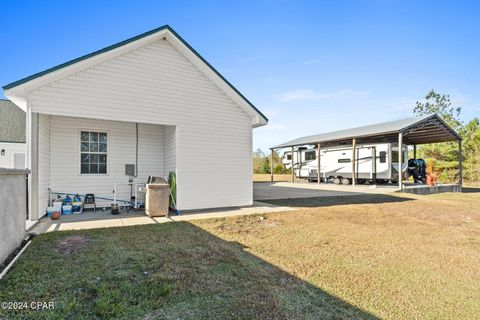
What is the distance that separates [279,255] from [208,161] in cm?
466

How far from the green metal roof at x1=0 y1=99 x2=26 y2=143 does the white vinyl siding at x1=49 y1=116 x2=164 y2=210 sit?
19.8ft

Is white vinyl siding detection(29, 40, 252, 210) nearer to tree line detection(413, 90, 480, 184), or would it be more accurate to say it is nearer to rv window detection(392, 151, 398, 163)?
rv window detection(392, 151, 398, 163)

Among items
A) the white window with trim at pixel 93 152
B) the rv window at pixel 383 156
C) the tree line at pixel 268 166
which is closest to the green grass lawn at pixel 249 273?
the white window with trim at pixel 93 152

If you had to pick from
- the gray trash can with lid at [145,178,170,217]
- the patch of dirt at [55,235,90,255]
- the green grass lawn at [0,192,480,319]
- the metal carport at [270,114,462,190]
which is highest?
the metal carport at [270,114,462,190]

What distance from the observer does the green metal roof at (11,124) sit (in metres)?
11.4

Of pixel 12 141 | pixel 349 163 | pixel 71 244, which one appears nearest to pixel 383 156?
pixel 349 163

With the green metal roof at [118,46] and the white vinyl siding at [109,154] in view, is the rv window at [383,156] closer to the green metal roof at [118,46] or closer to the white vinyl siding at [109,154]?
the green metal roof at [118,46]

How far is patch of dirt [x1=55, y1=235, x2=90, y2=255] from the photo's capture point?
416cm

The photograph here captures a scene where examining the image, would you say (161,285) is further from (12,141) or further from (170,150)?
(12,141)

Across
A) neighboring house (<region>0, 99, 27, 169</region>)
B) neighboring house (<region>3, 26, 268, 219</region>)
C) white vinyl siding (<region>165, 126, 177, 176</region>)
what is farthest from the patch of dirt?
neighboring house (<region>0, 99, 27, 169</region>)

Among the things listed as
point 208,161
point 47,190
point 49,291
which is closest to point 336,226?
point 208,161

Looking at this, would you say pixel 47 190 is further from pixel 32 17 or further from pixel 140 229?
pixel 32 17

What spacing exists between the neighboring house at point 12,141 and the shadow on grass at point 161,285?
9997 millimetres

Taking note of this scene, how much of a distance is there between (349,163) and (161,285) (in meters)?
18.4
